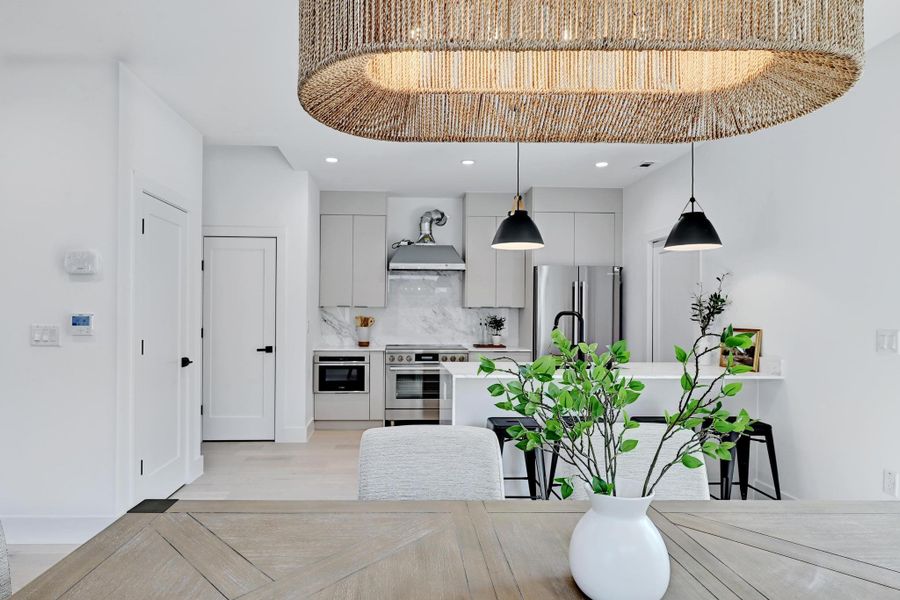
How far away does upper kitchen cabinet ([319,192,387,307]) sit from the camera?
569cm

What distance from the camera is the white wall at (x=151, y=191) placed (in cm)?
292

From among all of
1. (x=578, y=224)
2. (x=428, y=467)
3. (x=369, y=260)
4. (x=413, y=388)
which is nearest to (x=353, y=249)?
(x=369, y=260)

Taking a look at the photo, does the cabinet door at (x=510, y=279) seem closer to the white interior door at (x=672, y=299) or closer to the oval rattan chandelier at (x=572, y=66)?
the white interior door at (x=672, y=299)

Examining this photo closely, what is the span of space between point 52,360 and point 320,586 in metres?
2.67

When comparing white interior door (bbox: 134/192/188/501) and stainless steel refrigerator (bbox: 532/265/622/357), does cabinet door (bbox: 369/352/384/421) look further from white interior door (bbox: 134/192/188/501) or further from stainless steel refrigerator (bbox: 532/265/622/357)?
white interior door (bbox: 134/192/188/501)

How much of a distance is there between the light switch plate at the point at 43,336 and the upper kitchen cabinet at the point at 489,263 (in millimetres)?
3687

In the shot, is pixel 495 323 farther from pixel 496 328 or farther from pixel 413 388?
pixel 413 388

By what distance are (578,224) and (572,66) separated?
4591 mm

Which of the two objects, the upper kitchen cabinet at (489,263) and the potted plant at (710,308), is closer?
the potted plant at (710,308)

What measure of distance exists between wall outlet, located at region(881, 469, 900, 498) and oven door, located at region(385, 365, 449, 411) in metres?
3.63

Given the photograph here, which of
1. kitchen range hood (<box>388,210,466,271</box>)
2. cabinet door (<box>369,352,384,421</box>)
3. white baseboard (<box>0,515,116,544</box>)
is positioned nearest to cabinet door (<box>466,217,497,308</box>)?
kitchen range hood (<box>388,210,466,271</box>)

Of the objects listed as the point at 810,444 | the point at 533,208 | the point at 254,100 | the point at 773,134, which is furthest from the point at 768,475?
the point at 254,100

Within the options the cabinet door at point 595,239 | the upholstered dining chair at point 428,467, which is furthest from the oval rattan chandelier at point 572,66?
the cabinet door at point 595,239

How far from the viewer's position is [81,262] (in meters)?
2.84
